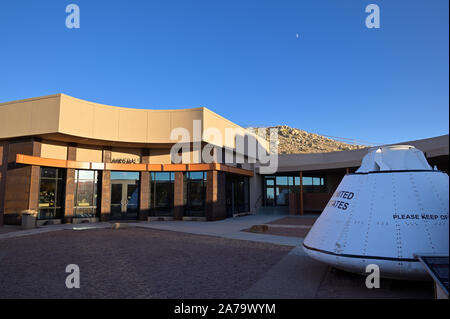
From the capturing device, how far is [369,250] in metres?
4.79

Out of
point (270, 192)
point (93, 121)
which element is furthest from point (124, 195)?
point (270, 192)

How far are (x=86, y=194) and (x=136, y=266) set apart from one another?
1306 centimetres

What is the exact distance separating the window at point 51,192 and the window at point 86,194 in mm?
812

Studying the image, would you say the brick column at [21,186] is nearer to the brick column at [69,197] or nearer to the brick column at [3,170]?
the brick column at [3,170]

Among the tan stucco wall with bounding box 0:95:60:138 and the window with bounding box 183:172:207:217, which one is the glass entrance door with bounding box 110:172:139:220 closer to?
the window with bounding box 183:172:207:217

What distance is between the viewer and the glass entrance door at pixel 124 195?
750 inches

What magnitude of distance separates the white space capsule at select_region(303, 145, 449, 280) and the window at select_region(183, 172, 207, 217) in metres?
13.1

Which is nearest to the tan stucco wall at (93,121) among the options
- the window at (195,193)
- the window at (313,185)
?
the window at (195,193)

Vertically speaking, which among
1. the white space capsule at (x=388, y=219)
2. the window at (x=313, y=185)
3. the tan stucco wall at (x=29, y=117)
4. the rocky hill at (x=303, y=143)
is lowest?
the white space capsule at (x=388, y=219)

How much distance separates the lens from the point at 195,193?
1891cm
